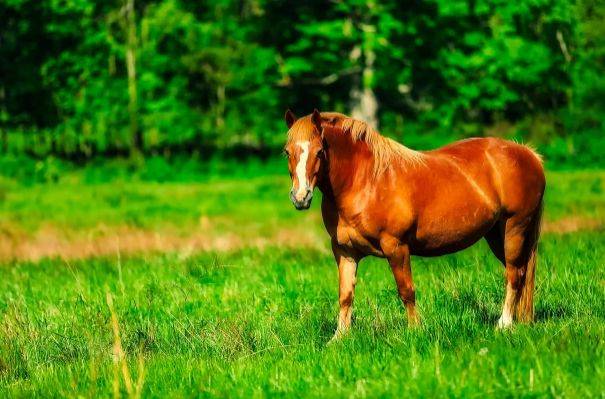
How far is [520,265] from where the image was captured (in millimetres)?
8281

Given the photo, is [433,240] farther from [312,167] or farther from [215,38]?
[215,38]

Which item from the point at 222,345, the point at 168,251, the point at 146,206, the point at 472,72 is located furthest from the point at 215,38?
the point at 222,345

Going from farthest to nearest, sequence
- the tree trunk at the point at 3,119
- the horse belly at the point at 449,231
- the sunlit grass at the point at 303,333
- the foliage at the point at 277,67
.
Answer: the tree trunk at the point at 3,119
the foliage at the point at 277,67
the horse belly at the point at 449,231
the sunlit grass at the point at 303,333

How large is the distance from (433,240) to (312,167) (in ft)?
4.76

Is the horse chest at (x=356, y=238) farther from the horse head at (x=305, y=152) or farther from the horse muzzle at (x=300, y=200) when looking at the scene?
the horse muzzle at (x=300, y=200)

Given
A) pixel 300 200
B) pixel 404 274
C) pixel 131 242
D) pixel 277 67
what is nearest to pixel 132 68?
pixel 277 67

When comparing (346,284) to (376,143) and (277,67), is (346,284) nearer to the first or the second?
(376,143)

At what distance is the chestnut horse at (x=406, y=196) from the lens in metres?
7.28

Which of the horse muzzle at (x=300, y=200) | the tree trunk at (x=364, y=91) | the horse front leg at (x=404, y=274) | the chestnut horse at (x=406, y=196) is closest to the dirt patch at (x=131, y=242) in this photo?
the chestnut horse at (x=406, y=196)

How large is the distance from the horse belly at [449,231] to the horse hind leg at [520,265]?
1.27 feet

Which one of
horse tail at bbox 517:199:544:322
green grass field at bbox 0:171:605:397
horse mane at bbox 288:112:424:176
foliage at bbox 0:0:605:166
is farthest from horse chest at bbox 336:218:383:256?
foliage at bbox 0:0:605:166

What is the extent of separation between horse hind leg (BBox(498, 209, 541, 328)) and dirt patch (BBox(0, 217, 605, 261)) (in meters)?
5.40

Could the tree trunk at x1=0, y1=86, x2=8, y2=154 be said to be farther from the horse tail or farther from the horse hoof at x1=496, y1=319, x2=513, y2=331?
the horse hoof at x1=496, y1=319, x2=513, y2=331

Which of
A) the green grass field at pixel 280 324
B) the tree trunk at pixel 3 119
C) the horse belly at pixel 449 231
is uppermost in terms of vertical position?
the horse belly at pixel 449 231
